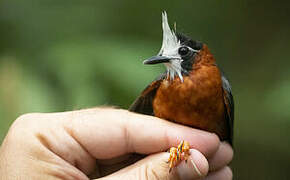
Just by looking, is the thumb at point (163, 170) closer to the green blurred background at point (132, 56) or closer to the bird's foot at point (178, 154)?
the bird's foot at point (178, 154)

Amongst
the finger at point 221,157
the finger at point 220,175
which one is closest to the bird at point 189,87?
the finger at point 221,157

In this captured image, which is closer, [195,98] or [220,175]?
[195,98]

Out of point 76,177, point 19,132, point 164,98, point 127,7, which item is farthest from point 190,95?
point 127,7

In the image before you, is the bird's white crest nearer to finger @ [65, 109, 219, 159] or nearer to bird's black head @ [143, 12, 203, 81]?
bird's black head @ [143, 12, 203, 81]

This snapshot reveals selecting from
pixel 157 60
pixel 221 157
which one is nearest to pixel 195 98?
pixel 157 60

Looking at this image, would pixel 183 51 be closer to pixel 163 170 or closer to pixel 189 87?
pixel 189 87

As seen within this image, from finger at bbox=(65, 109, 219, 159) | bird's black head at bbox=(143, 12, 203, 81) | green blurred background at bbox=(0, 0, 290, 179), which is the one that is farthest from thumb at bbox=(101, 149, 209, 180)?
green blurred background at bbox=(0, 0, 290, 179)
